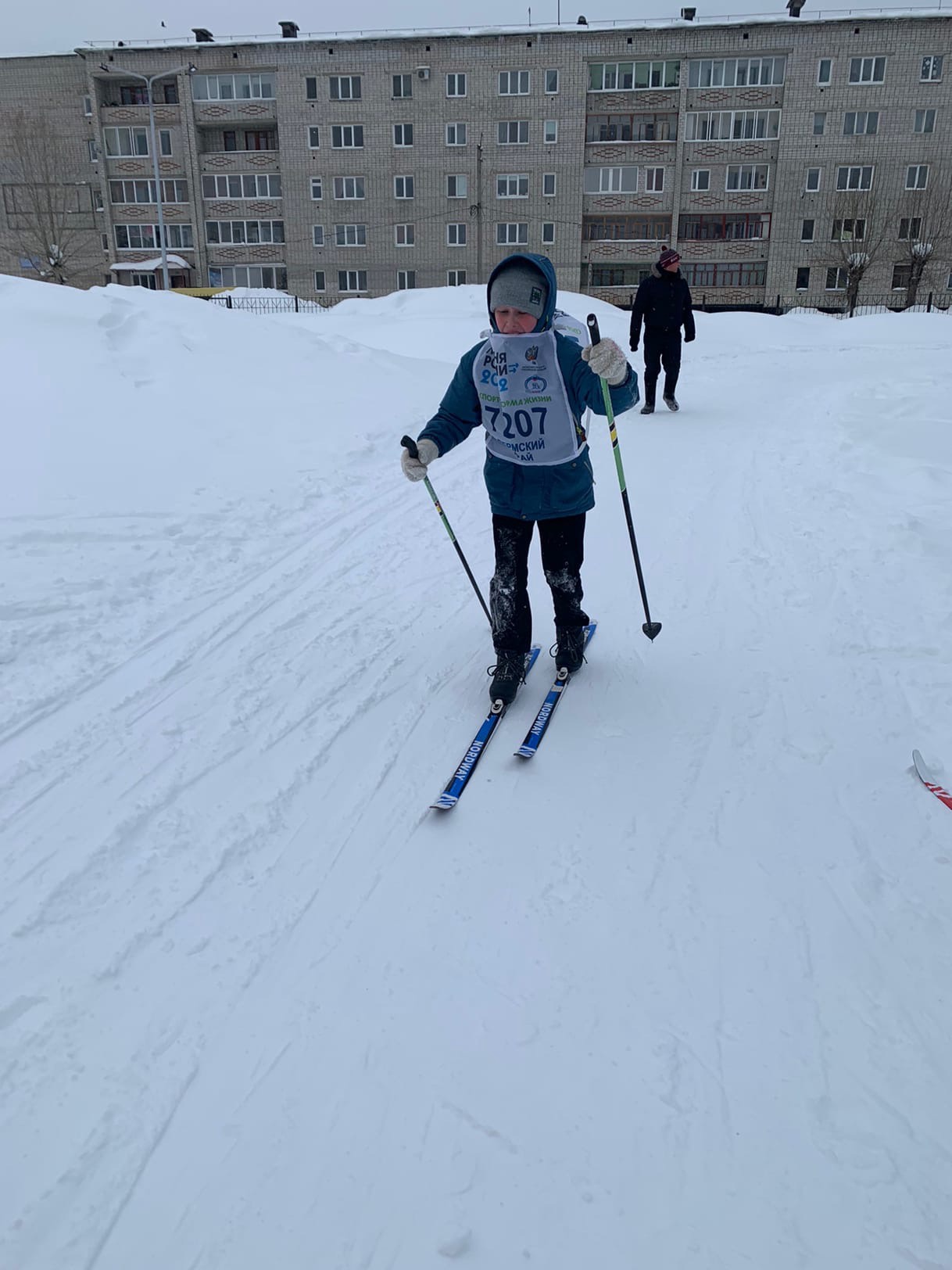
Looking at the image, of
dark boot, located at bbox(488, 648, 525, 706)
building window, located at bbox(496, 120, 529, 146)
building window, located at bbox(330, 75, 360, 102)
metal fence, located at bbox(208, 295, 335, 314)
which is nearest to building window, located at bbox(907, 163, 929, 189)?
building window, located at bbox(496, 120, 529, 146)

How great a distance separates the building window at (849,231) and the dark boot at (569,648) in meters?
42.3

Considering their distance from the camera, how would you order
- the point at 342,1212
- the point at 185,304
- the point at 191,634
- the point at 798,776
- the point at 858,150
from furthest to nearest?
the point at 858,150, the point at 185,304, the point at 191,634, the point at 798,776, the point at 342,1212

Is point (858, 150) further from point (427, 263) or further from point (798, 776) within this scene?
point (798, 776)

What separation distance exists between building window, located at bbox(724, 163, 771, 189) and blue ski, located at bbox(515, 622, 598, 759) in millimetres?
45052

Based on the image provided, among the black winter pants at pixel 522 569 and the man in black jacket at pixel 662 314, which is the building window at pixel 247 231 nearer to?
the man in black jacket at pixel 662 314

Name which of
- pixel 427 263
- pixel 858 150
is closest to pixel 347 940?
pixel 427 263

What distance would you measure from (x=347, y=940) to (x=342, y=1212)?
772mm

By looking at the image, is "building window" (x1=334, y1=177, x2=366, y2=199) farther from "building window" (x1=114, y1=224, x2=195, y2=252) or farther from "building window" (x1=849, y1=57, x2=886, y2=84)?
"building window" (x1=849, y1=57, x2=886, y2=84)

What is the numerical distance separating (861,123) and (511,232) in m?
17.5

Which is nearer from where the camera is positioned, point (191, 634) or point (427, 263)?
point (191, 634)

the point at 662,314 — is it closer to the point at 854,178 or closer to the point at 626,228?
the point at 626,228

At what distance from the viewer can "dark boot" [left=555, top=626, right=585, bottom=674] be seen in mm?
4023

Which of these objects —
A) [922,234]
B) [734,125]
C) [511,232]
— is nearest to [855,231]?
[922,234]

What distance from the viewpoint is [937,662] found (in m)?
3.95
